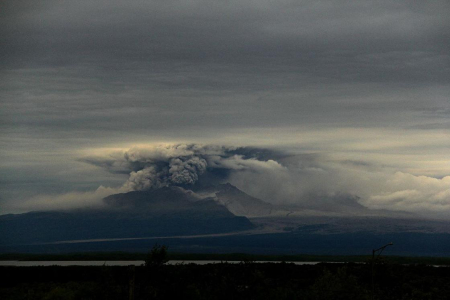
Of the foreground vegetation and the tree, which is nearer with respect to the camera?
the foreground vegetation

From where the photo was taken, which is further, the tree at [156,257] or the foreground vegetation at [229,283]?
the tree at [156,257]

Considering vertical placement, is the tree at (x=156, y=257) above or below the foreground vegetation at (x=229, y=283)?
above

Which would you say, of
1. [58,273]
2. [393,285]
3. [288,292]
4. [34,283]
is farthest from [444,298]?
[58,273]

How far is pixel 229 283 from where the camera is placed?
91875 mm

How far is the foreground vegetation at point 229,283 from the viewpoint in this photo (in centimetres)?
9188

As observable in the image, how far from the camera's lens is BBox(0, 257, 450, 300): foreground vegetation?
301 ft

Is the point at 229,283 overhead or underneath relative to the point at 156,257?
underneath

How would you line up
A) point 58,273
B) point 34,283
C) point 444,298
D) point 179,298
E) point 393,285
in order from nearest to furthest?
point 179,298, point 444,298, point 393,285, point 34,283, point 58,273

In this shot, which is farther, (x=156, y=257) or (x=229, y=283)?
(x=156, y=257)

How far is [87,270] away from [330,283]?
84308 millimetres

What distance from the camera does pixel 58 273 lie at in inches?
6471

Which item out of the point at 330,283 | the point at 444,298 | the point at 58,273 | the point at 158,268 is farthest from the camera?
the point at 58,273

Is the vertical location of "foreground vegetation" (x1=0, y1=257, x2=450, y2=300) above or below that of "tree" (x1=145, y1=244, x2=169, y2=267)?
below

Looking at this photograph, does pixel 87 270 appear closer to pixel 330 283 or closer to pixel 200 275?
pixel 200 275
